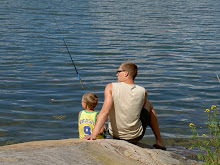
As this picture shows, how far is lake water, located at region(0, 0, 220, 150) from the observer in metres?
10.0

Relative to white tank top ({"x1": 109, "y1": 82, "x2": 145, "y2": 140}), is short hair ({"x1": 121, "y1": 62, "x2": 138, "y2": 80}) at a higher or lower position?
higher

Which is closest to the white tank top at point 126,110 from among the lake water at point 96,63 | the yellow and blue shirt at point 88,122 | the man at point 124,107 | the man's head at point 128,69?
the man at point 124,107

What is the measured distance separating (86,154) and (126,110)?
3.74 feet

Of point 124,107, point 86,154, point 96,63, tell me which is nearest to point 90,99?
point 124,107

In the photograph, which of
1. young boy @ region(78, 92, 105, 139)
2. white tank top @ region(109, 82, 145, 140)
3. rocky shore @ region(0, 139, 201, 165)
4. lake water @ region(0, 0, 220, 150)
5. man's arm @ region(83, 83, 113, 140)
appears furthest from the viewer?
lake water @ region(0, 0, 220, 150)

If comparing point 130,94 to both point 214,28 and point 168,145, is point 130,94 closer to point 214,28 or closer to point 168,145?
point 168,145

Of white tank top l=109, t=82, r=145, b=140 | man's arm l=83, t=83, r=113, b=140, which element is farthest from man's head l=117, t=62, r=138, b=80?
man's arm l=83, t=83, r=113, b=140

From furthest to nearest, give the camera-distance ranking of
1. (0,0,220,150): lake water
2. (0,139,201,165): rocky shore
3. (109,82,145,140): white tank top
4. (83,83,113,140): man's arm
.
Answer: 1. (0,0,220,150): lake water
2. (109,82,145,140): white tank top
3. (83,83,113,140): man's arm
4. (0,139,201,165): rocky shore

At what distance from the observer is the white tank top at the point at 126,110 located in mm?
6500

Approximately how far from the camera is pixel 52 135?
908 centimetres

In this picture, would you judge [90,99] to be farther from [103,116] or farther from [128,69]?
[128,69]

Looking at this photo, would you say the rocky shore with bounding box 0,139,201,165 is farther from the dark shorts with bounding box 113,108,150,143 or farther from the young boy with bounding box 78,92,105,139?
the young boy with bounding box 78,92,105,139

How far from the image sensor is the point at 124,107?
6.55 meters

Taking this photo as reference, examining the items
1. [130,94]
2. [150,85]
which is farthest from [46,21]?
[130,94]
